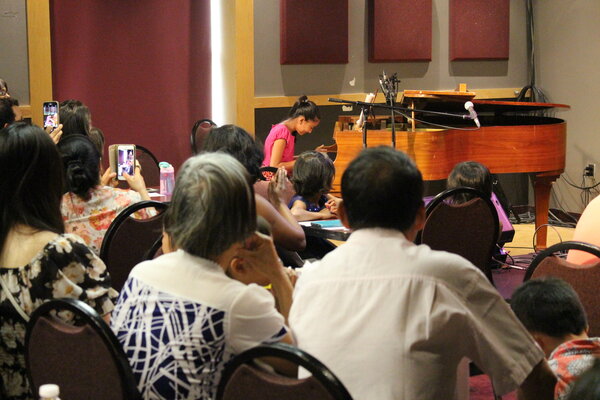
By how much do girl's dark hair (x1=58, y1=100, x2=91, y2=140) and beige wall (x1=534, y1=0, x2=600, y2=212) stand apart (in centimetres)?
504

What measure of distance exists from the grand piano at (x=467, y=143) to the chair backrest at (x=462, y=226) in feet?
7.18

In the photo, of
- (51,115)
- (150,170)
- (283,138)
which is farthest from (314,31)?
(51,115)

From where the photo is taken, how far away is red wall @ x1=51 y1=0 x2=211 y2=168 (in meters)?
7.02

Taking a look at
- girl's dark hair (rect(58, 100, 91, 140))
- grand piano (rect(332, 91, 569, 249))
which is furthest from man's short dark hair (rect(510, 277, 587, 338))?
grand piano (rect(332, 91, 569, 249))

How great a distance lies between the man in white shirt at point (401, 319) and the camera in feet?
5.77

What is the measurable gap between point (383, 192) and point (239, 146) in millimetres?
1624

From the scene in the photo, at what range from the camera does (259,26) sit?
7590 mm

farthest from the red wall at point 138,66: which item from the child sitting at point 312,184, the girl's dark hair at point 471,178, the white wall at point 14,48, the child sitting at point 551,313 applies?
the child sitting at point 551,313

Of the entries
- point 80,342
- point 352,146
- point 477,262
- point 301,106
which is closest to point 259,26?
point 301,106

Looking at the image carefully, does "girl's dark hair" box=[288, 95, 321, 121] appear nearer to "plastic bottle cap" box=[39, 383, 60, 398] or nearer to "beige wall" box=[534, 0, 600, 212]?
"beige wall" box=[534, 0, 600, 212]

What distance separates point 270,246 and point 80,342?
0.51m

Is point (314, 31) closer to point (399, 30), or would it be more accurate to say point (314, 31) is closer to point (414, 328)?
point (399, 30)

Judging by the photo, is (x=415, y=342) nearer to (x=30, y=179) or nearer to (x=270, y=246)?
(x=270, y=246)

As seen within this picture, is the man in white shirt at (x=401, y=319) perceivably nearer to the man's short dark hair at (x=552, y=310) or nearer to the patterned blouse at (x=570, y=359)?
the patterned blouse at (x=570, y=359)
